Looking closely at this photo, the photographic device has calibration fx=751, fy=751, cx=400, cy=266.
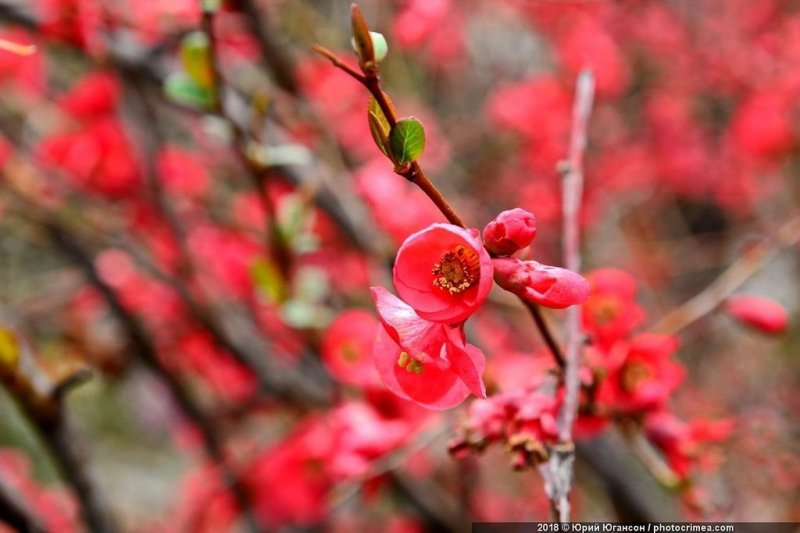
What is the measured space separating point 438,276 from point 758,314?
0.60m

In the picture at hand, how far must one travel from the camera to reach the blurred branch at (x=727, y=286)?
3.04 feet

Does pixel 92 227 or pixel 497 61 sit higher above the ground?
pixel 92 227

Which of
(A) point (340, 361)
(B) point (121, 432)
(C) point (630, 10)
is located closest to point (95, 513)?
(A) point (340, 361)

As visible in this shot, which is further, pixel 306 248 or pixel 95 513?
pixel 306 248

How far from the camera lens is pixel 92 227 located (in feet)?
4.70

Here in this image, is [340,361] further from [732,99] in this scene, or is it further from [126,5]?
[732,99]

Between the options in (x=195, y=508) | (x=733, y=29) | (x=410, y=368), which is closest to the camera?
(x=410, y=368)

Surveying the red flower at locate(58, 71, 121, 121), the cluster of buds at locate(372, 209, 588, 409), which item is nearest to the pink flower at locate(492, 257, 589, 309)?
the cluster of buds at locate(372, 209, 588, 409)

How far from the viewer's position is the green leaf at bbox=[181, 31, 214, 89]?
0.96m

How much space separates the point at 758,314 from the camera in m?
0.95

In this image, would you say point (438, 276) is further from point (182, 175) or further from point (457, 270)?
point (182, 175)

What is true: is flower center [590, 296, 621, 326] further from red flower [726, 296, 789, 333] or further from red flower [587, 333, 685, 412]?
red flower [726, 296, 789, 333]

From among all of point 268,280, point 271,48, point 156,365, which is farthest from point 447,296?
point 271,48

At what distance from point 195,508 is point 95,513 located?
0.76m
